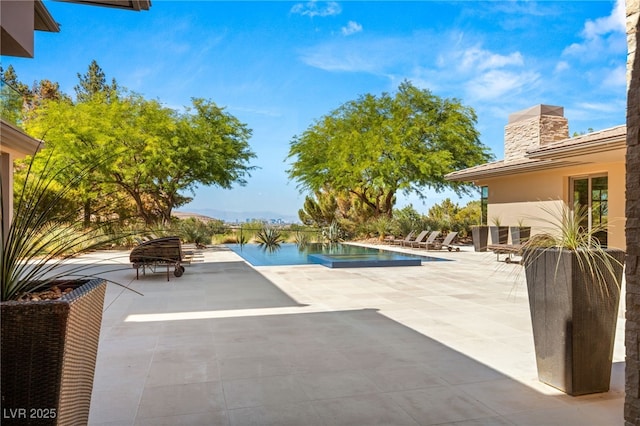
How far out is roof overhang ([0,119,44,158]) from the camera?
875 cm

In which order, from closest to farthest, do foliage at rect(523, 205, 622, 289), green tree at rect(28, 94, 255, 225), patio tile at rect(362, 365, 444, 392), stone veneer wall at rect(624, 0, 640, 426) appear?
stone veneer wall at rect(624, 0, 640, 426), foliage at rect(523, 205, 622, 289), patio tile at rect(362, 365, 444, 392), green tree at rect(28, 94, 255, 225)

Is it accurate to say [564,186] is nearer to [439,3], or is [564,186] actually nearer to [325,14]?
[439,3]

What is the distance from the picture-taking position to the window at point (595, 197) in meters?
12.5

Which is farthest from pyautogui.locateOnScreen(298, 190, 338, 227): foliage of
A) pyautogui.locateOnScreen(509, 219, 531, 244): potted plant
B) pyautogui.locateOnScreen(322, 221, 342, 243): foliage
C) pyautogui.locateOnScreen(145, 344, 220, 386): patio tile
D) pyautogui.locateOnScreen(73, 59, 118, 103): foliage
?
pyautogui.locateOnScreen(145, 344, 220, 386): patio tile

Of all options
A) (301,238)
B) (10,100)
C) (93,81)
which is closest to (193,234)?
(301,238)

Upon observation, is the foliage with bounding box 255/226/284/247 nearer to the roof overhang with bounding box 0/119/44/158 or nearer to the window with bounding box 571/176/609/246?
the roof overhang with bounding box 0/119/44/158

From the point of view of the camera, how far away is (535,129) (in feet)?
52.2

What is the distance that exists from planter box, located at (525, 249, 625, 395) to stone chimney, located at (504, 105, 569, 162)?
13.5 meters

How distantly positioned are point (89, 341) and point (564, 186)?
14.5 meters

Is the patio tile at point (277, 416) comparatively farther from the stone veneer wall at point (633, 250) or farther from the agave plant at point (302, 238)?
the agave plant at point (302, 238)

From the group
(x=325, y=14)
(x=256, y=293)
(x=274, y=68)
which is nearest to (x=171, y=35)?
(x=274, y=68)

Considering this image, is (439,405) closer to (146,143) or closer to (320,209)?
(146,143)

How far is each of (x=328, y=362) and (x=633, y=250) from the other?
99.9 inches

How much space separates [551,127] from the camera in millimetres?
15711
